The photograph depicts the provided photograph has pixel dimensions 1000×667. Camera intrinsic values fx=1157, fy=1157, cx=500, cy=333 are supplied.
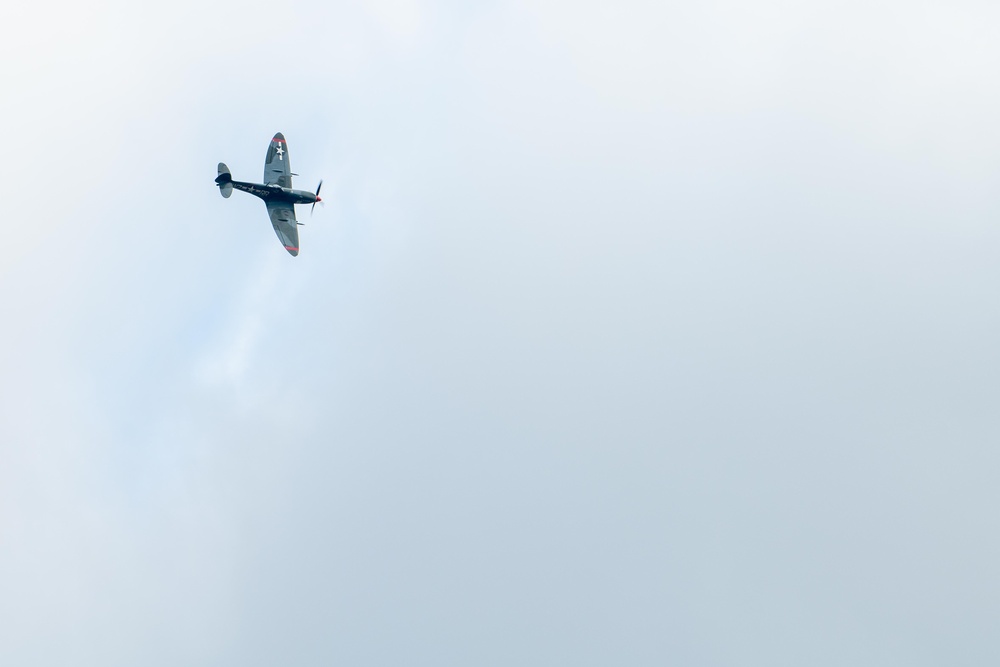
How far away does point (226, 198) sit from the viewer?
169000 millimetres

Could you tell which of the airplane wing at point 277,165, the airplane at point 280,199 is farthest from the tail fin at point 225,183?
the airplane wing at point 277,165

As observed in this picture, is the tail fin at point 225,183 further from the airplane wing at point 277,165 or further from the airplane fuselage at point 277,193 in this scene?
the airplane wing at point 277,165

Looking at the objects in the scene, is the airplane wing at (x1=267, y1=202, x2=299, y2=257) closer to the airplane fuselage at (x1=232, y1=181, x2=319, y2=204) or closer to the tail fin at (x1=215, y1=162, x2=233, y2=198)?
the airplane fuselage at (x1=232, y1=181, x2=319, y2=204)

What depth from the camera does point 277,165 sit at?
17400 centimetres

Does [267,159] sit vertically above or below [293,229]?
above

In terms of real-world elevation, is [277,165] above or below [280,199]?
above

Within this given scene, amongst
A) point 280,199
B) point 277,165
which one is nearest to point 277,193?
point 280,199

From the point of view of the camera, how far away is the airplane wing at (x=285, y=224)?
167000mm

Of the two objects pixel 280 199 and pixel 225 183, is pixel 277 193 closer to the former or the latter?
pixel 280 199

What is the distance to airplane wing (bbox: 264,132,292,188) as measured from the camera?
172 metres

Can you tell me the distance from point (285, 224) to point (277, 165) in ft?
37.5

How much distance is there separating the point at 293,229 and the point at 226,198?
10.9 m

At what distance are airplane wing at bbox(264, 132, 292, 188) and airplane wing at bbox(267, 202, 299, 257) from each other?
14.7ft

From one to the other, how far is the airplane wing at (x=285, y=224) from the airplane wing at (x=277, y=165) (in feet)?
14.7
